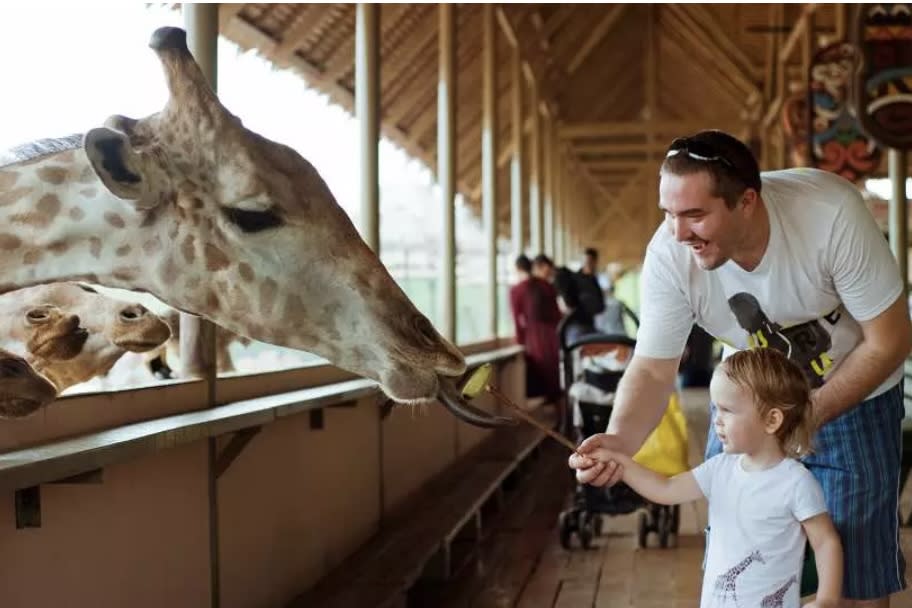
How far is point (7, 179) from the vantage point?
2307 millimetres

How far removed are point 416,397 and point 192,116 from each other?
2.00ft

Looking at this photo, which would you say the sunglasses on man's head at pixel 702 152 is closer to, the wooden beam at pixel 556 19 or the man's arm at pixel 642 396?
the man's arm at pixel 642 396

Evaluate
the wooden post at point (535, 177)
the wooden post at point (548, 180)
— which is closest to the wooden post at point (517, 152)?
the wooden post at point (535, 177)

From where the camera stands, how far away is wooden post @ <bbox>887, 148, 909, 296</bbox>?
6.84 metres

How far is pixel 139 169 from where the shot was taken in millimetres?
2178

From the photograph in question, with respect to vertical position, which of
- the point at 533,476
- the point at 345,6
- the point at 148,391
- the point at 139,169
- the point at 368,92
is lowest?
the point at 533,476

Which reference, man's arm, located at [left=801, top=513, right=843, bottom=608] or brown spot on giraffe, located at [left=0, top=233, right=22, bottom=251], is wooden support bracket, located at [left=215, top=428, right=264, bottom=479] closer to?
brown spot on giraffe, located at [left=0, top=233, right=22, bottom=251]

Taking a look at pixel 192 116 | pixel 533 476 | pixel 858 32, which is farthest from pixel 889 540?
pixel 533 476

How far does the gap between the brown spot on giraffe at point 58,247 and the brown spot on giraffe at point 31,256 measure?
0.02 m

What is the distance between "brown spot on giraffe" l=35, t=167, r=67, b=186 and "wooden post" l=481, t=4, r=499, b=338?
8.64 metres

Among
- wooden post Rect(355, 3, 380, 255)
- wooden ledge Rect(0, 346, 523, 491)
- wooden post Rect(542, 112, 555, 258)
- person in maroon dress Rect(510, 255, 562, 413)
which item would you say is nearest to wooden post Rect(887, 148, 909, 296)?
wooden post Rect(355, 3, 380, 255)

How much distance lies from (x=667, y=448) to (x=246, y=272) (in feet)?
11.7

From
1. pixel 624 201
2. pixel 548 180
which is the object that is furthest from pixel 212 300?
pixel 624 201

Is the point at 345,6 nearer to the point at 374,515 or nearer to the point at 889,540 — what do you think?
the point at 374,515
